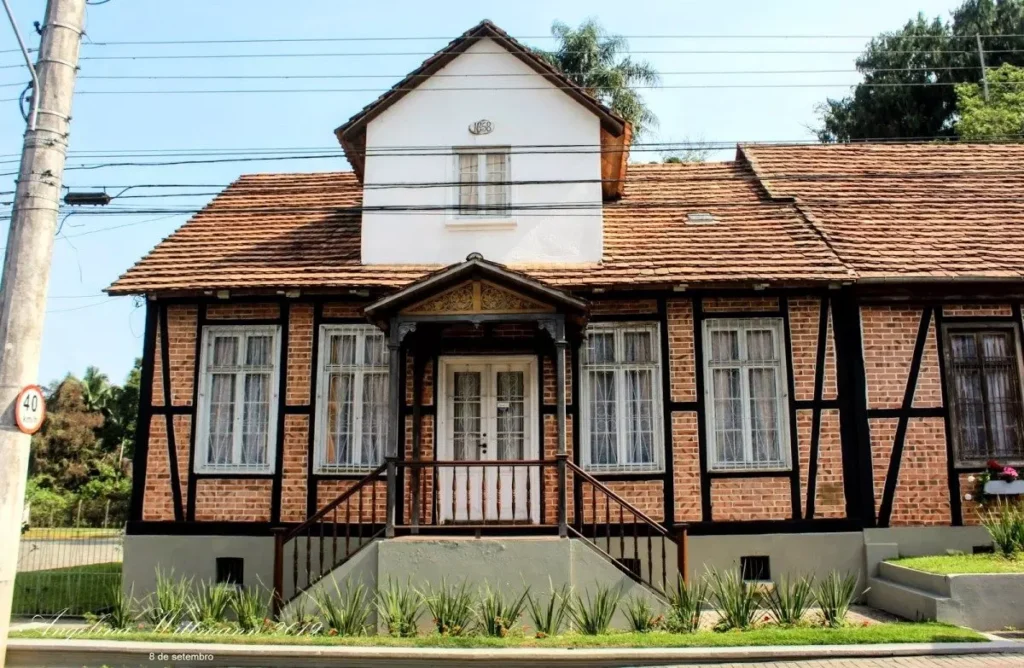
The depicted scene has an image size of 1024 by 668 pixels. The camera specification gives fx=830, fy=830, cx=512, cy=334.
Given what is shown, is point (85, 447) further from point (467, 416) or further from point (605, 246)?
point (605, 246)

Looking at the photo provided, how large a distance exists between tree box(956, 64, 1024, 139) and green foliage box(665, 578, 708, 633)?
20346 mm

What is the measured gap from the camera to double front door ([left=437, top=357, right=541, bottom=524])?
11312 mm

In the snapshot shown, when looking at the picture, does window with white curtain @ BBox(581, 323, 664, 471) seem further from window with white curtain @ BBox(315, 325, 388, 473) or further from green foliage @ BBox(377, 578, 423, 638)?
green foliage @ BBox(377, 578, 423, 638)

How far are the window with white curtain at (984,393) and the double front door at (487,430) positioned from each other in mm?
5812

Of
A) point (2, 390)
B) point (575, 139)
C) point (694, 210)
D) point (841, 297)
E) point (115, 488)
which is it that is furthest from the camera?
point (115, 488)

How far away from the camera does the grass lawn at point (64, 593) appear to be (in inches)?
435

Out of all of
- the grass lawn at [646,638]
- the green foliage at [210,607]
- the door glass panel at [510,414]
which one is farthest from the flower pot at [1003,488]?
the green foliage at [210,607]

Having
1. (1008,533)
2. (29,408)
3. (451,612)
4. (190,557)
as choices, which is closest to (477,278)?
(451,612)

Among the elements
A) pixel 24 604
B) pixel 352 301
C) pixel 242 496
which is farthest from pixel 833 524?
pixel 24 604

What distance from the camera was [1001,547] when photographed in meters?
9.88

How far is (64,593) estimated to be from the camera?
11.3 metres

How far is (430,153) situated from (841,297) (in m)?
6.24

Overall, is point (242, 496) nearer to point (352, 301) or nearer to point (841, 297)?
point (352, 301)

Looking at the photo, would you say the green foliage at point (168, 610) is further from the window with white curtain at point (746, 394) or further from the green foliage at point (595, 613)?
the window with white curtain at point (746, 394)
